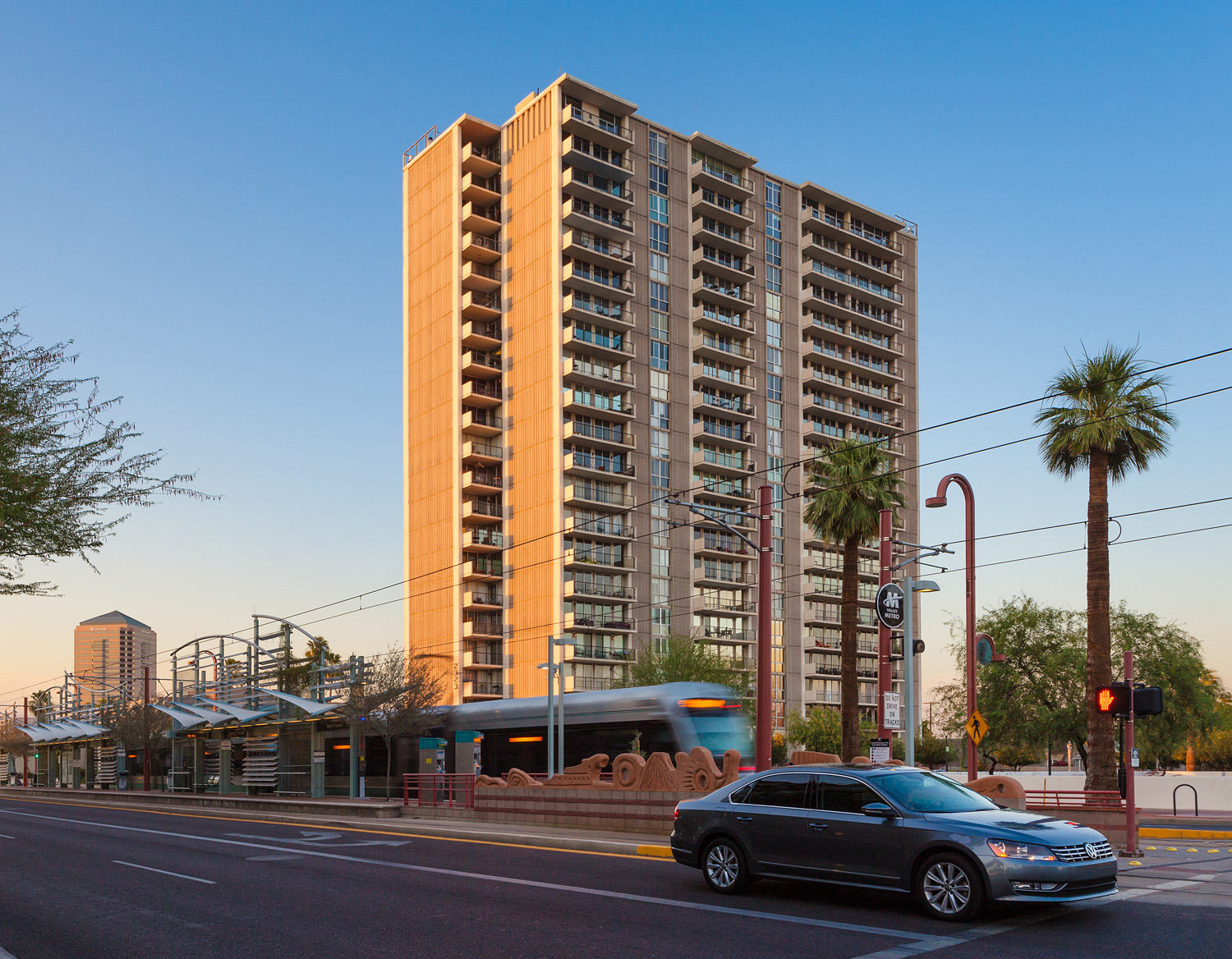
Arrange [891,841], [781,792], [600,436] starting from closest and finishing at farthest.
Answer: [891,841] → [781,792] → [600,436]

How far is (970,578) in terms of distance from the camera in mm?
27578

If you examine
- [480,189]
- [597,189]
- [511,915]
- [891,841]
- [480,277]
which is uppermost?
[480,189]

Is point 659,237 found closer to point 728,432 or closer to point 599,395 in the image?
point 599,395

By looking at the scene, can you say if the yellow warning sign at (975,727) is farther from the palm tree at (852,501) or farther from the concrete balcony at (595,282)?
the concrete balcony at (595,282)

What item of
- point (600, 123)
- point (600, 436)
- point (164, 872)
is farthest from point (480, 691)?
point (164, 872)

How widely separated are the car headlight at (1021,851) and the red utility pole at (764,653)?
31.2 ft

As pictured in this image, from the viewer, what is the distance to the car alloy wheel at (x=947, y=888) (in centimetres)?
1121

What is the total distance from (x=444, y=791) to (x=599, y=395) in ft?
158

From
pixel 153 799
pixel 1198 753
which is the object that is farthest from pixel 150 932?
pixel 1198 753

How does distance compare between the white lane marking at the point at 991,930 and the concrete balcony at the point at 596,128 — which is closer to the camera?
the white lane marking at the point at 991,930

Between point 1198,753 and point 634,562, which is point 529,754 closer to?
point 634,562

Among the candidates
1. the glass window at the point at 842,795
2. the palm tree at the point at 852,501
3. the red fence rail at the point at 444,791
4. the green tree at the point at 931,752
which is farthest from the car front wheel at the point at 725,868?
the green tree at the point at 931,752

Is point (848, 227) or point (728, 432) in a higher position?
point (848, 227)

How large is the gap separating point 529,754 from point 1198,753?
55.5 meters
